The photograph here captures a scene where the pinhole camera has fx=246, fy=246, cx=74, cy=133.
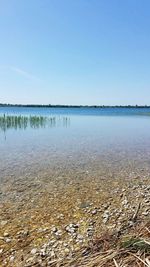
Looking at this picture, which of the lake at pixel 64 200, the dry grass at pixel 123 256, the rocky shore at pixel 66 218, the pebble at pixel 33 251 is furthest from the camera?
the lake at pixel 64 200

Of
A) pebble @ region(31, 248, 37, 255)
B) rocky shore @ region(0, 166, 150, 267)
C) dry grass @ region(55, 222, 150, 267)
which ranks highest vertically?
dry grass @ region(55, 222, 150, 267)

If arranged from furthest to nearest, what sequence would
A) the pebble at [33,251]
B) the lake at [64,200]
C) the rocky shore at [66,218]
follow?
the lake at [64,200], the pebble at [33,251], the rocky shore at [66,218]

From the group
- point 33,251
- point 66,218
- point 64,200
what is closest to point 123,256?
point 33,251

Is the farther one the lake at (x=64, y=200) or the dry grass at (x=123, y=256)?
the lake at (x=64, y=200)

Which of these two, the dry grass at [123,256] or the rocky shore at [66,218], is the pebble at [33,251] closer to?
the rocky shore at [66,218]

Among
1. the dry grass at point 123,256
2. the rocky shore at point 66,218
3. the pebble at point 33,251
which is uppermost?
the dry grass at point 123,256

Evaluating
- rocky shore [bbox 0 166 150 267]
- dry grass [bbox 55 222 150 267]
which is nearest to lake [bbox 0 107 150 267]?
rocky shore [bbox 0 166 150 267]

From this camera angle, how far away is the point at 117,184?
384 inches

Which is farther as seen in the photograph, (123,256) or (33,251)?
(33,251)

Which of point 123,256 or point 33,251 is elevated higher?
point 123,256

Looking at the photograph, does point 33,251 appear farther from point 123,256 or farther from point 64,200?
point 64,200

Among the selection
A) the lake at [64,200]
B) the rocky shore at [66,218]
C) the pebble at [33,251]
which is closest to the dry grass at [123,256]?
the rocky shore at [66,218]

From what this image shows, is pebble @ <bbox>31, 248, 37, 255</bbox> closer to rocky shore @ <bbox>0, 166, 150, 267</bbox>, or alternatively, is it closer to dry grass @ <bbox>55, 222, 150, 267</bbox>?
rocky shore @ <bbox>0, 166, 150, 267</bbox>

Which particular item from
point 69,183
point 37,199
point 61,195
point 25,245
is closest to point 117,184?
point 69,183
